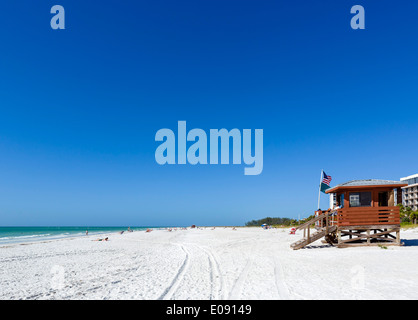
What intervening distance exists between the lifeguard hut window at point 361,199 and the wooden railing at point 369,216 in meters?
0.42

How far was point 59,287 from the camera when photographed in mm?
8328

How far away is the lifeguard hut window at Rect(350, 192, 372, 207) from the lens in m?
16.4

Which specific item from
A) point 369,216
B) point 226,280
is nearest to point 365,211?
point 369,216

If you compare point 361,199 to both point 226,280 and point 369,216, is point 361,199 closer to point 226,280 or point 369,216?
point 369,216

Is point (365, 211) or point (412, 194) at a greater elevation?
point (365, 211)

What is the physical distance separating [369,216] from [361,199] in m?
1.12

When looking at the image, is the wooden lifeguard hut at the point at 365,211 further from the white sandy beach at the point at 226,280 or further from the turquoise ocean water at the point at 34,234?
the turquoise ocean water at the point at 34,234

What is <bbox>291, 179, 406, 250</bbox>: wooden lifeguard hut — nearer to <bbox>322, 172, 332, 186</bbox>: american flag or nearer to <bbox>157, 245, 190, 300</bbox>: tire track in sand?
<bbox>322, 172, 332, 186</bbox>: american flag

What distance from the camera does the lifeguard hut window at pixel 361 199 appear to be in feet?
53.8

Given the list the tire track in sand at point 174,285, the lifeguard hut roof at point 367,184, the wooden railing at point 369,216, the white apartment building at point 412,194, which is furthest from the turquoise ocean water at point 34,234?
the white apartment building at point 412,194

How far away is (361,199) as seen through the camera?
16484 mm
